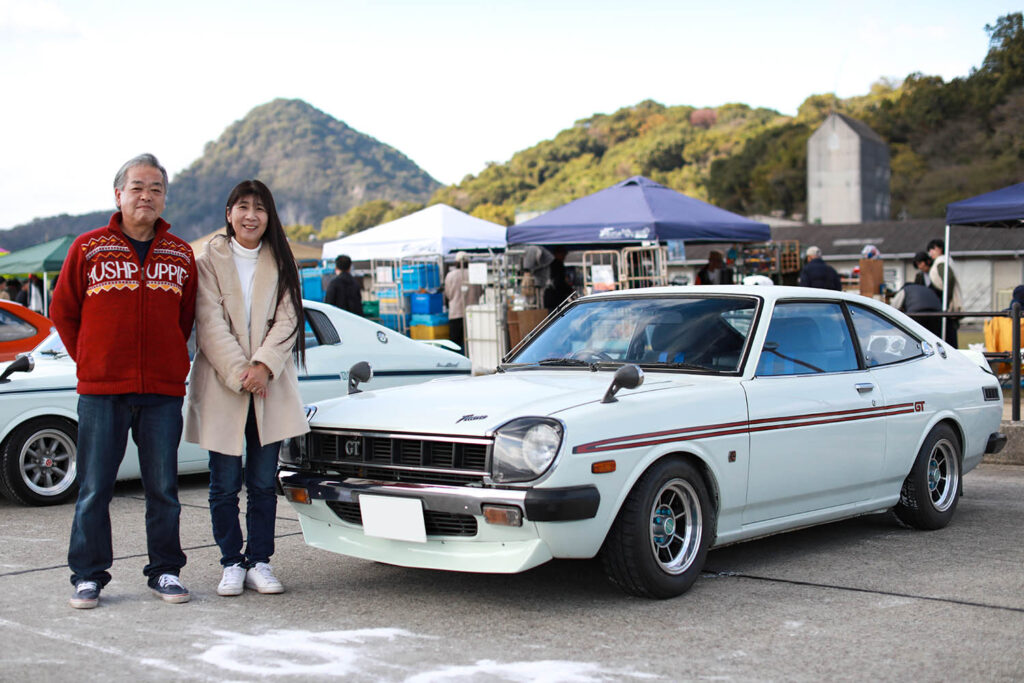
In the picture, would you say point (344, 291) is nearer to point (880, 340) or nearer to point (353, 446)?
point (880, 340)

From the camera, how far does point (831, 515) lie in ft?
17.7

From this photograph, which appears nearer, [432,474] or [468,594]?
[432,474]

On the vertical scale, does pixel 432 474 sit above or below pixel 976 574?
above

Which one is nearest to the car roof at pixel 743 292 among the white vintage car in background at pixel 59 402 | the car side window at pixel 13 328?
the white vintage car in background at pixel 59 402

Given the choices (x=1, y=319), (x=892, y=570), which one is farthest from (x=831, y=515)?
(x=1, y=319)

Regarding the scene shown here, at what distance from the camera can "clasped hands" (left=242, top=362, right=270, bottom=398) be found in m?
4.59

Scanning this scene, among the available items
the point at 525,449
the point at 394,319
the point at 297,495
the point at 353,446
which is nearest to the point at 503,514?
the point at 525,449

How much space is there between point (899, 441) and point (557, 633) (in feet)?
8.56

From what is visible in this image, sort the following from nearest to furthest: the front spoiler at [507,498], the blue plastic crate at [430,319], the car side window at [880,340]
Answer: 1. the front spoiler at [507,498]
2. the car side window at [880,340]
3. the blue plastic crate at [430,319]

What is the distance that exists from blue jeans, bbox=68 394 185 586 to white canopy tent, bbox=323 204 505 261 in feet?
41.3

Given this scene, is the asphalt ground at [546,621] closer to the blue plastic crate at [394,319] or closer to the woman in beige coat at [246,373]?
the woman in beige coat at [246,373]

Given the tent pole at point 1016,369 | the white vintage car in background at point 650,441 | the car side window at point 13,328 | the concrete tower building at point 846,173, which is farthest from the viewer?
the concrete tower building at point 846,173

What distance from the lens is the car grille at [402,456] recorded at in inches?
169

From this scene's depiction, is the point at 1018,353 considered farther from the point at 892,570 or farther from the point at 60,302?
the point at 60,302
